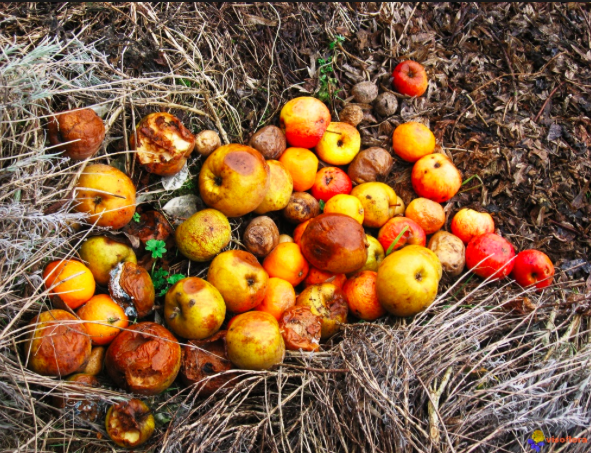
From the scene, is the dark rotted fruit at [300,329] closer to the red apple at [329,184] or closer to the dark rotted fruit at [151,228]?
the dark rotted fruit at [151,228]

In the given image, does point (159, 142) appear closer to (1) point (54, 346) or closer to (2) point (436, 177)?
(1) point (54, 346)

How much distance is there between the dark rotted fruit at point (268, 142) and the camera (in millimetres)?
4164

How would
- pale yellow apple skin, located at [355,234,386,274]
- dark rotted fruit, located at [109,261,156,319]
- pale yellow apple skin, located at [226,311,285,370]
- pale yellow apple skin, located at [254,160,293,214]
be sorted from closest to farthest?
1. pale yellow apple skin, located at [226,311,285,370]
2. dark rotted fruit, located at [109,261,156,319]
3. pale yellow apple skin, located at [254,160,293,214]
4. pale yellow apple skin, located at [355,234,386,274]

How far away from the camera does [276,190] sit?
13.0 ft

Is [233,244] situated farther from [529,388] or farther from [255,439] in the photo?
[529,388]

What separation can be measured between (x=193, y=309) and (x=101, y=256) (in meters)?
0.82

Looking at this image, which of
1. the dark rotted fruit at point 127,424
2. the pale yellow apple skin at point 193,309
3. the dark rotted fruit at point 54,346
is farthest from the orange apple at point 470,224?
the dark rotted fruit at point 54,346

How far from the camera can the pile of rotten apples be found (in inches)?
122

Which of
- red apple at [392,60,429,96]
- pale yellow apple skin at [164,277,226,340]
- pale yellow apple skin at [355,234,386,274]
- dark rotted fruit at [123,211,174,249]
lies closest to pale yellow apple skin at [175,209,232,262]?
dark rotted fruit at [123,211,174,249]

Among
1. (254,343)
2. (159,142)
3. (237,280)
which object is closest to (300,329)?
(254,343)

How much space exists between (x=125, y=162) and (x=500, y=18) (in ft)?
16.0

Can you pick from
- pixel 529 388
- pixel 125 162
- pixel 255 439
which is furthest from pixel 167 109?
pixel 529 388

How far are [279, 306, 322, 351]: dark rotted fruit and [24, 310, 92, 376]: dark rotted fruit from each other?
1407 millimetres

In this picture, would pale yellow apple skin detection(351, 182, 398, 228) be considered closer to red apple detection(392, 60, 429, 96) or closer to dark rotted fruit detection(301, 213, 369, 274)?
dark rotted fruit detection(301, 213, 369, 274)
